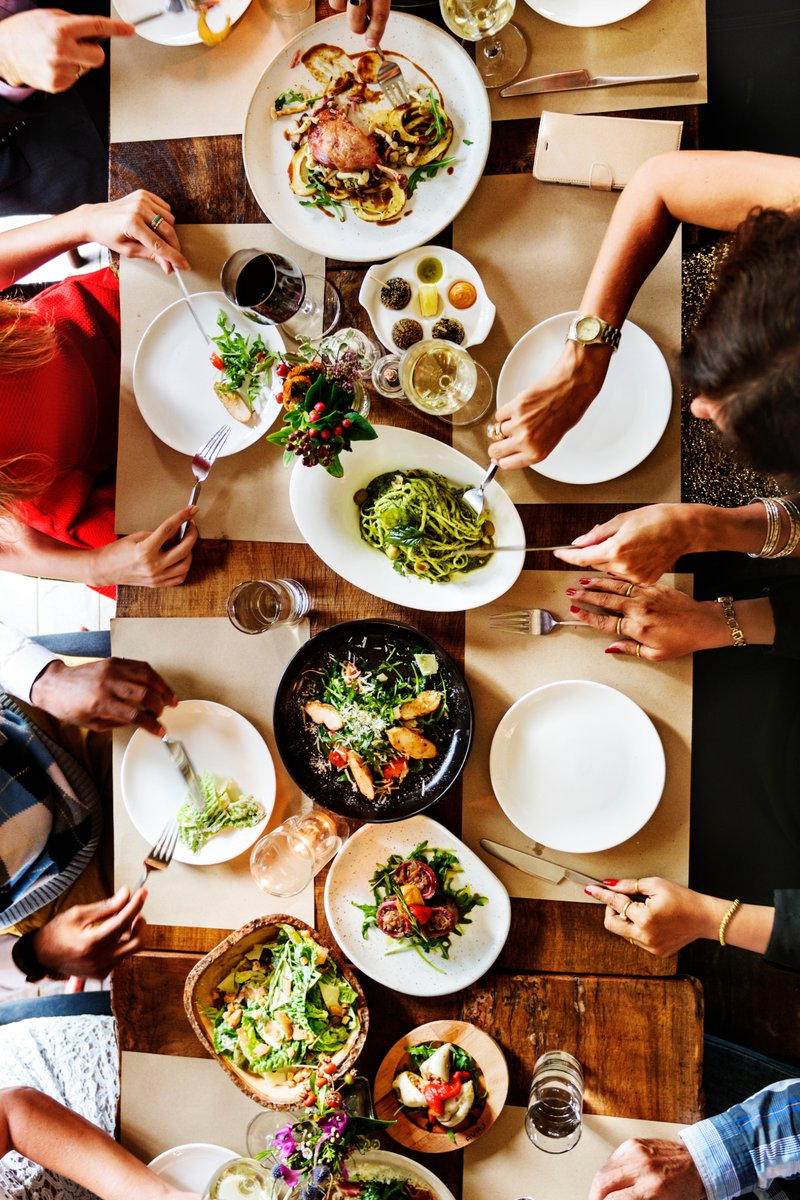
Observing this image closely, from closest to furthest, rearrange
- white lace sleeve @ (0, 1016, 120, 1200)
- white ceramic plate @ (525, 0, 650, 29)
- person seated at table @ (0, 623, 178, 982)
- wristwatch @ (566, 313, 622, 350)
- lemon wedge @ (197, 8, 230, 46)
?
wristwatch @ (566, 313, 622, 350) → white ceramic plate @ (525, 0, 650, 29) → lemon wedge @ (197, 8, 230, 46) → person seated at table @ (0, 623, 178, 982) → white lace sleeve @ (0, 1016, 120, 1200)

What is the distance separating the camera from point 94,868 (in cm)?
231

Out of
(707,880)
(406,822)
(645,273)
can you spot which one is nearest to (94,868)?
(406,822)

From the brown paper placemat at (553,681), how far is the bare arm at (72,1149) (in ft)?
3.74

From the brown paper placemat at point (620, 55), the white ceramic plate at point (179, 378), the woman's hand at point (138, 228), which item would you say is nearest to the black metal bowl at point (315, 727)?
the white ceramic plate at point (179, 378)

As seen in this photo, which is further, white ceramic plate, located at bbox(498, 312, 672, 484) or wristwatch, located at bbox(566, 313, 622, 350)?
white ceramic plate, located at bbox(498, 312, 672, 484)

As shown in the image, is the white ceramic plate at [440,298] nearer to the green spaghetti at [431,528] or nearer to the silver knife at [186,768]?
the green spaghetti at [431,528]

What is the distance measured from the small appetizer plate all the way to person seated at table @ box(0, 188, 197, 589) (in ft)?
4.03

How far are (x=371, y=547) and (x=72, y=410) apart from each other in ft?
2.80

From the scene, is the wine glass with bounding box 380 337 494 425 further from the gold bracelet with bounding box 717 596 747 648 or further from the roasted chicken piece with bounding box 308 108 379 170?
the gold bracelet with bounding box 717 596 747 648

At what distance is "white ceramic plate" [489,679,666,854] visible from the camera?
1797mm

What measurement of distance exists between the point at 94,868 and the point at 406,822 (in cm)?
103

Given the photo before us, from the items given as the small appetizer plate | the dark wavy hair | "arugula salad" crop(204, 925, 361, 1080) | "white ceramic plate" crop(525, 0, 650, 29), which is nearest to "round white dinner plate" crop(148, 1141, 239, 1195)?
"arugula salad" crop(204, 925, 361, 1080)

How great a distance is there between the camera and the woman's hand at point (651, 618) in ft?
5.83

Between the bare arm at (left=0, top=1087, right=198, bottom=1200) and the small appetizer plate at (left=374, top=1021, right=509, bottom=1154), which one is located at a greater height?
the small appetizer plate at (left=374, top=1021, right=509, bottom=1154)
